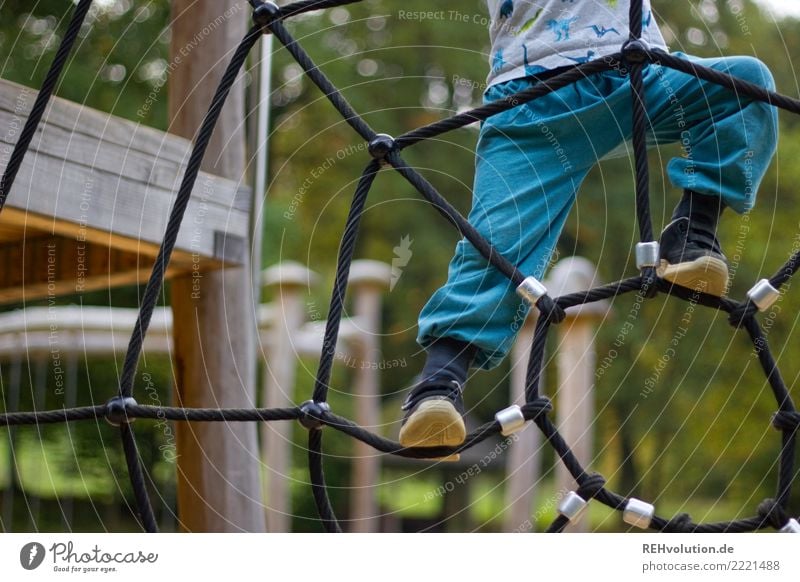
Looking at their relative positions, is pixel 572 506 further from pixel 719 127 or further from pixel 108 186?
pixel 108 186

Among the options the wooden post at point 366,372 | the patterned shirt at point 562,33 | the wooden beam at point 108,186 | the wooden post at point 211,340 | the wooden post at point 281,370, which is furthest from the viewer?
the wooden post at point 366,372

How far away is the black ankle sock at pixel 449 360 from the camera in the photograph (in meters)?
1.20

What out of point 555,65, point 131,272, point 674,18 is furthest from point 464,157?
point 555,65

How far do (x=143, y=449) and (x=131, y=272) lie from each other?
2898mm

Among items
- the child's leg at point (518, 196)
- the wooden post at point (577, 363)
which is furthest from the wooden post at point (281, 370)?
the child's leg at point (518, 196)

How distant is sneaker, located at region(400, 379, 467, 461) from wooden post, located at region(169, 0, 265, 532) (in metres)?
0.77

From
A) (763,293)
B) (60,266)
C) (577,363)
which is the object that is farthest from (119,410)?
(577,363)

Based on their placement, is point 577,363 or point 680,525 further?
point 577,363

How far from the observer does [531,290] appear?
1166 mm

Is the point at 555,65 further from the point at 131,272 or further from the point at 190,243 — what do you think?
the point at 131,272

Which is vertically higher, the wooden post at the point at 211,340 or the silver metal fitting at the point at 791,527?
the wooden post at the point at 211,340

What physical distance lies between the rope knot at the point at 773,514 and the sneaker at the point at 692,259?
0.22m

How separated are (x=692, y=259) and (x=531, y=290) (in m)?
0.17

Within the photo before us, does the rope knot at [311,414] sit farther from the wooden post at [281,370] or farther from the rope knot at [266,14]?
the wooden post at [281,370]
